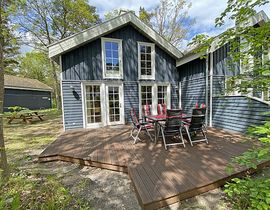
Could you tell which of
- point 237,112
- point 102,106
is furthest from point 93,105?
point 237,112

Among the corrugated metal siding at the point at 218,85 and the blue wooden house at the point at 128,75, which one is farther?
the corrugated metal siding at the point at 218,85

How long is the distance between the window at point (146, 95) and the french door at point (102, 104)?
1.12 m

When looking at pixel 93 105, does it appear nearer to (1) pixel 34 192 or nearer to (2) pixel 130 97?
(2) pixel 130 97

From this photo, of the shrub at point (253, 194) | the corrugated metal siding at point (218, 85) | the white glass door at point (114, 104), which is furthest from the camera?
the white glass door at point (114, 104)

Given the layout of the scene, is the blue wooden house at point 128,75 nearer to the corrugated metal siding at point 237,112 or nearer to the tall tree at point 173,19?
the corrugated metal siding at point 237,112

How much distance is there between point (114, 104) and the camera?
7211mm

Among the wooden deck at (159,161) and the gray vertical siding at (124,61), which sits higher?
the gray vertical siding at (124,61)

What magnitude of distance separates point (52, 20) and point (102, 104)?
11.0m

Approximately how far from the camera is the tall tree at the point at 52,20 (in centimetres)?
1229

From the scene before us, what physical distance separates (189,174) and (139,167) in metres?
0.94

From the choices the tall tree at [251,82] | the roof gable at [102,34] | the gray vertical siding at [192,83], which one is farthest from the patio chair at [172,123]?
the roof gable at [102,34]

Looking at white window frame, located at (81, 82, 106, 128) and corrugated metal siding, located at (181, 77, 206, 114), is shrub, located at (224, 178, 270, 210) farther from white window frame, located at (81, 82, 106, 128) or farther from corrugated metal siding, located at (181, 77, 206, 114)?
white window frame, located at (81, 82, 106, 128)

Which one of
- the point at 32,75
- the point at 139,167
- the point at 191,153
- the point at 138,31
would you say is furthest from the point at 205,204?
the point at 32,75

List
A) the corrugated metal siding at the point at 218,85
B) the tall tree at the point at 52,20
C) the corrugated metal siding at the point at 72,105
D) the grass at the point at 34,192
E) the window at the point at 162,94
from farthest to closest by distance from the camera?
the tall tree at the point at 52,20, the window at the point at 162,94, the corrugated metal siding at the point at 218,85, the corrugated metal siding at the point at 72,105, the grass at the point at 34,192
